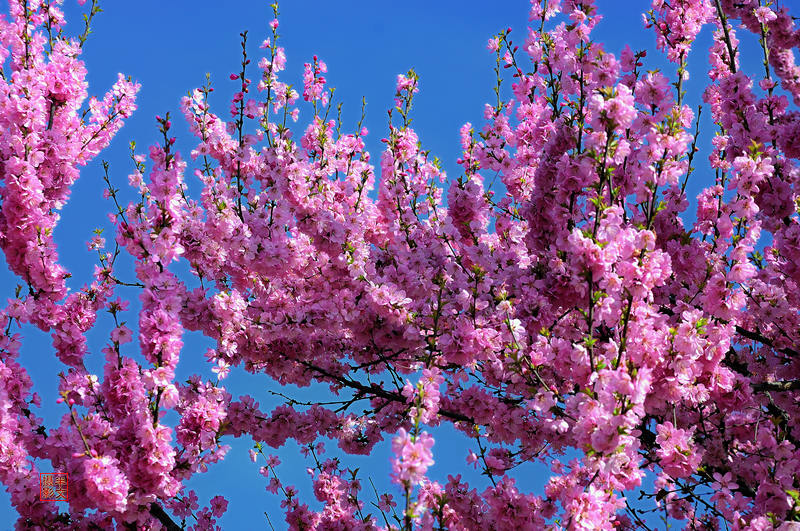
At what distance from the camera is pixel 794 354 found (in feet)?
20.2

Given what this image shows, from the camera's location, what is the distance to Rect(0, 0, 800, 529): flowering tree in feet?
14.3

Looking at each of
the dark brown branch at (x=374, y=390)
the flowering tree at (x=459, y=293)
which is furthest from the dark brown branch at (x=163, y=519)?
the dark brown branch at (x=374, y=390)

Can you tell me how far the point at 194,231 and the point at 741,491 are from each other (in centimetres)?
520

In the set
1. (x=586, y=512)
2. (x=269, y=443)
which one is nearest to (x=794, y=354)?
(x=586, y=512)

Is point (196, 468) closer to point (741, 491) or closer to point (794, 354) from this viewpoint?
point (741, 491)

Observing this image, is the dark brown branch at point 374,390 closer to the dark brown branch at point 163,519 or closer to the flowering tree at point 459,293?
the flowering tree at point 459,293
